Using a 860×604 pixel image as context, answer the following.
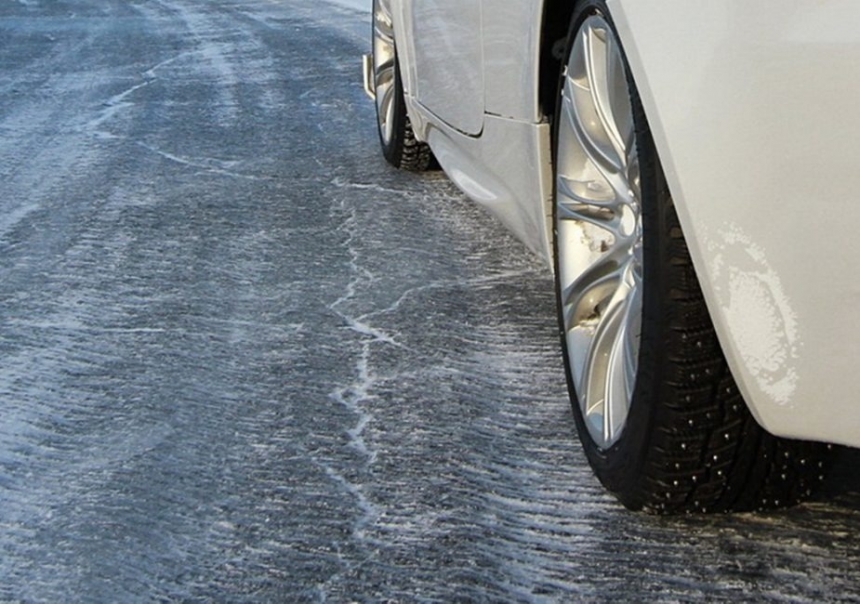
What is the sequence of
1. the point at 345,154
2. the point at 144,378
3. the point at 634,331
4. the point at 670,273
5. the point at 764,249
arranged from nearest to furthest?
1. the point at 764,249
2. the point at 670,273
3. the point at 634,331
4. the point at 144,378
5. the point at 345,154

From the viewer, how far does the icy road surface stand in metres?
2.38

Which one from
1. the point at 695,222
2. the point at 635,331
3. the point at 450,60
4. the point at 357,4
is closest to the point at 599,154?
the point at 635,331

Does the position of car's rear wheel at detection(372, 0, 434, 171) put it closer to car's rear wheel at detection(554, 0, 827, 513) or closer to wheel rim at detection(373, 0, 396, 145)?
wheel rim at detection(373, 0, 396, 145)

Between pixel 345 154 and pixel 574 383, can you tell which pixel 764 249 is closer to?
pixel 574 383

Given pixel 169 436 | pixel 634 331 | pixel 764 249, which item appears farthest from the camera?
pixel 169 436

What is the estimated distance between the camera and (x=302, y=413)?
316 centimetres

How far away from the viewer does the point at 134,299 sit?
4125 mm

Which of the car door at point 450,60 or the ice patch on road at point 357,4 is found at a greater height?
the car door at point 450,60

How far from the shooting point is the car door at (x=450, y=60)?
3.41 meters

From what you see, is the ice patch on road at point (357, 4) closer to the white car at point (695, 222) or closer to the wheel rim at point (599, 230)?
the white car at point (695, 222)

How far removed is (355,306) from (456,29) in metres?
0.78

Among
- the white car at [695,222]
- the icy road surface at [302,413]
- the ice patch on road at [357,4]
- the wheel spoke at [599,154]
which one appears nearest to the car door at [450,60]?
the white car at [695,222]

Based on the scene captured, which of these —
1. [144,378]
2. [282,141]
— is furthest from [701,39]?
[282,141]

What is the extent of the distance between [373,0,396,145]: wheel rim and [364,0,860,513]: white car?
8.53ft
